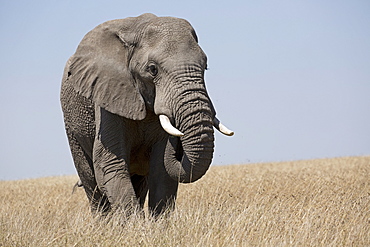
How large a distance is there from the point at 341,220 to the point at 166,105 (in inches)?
94.4

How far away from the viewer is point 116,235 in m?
6.70

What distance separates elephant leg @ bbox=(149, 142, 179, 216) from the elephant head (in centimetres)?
34

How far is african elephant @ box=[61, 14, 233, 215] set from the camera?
7.01 meters

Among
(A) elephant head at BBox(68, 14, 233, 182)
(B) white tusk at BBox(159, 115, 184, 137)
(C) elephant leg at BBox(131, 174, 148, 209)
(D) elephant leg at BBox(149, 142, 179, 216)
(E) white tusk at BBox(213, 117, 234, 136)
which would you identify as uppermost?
(A) elephant head at BBox(68, 14, 233, 182)

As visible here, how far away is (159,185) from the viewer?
26.8ft

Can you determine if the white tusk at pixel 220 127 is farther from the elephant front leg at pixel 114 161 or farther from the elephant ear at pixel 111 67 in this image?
the elephant front leg at pixel 114 161

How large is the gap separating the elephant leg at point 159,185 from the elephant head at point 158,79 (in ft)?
1.13

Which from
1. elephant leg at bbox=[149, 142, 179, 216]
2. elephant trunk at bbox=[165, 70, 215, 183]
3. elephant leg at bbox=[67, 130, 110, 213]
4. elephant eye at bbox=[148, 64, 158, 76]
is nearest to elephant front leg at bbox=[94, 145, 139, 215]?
elephant leg at bbox=[149, 142, 179, 216]

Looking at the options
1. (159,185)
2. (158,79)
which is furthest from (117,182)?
(158,79)

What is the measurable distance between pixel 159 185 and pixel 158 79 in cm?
155

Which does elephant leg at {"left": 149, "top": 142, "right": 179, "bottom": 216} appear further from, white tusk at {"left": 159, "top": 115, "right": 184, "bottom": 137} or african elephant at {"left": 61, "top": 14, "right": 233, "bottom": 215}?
white tusk at {"left": 159, "top": 115, "right": 184, "bottom": 137}

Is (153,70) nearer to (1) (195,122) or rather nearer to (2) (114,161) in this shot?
(1) (195,122)

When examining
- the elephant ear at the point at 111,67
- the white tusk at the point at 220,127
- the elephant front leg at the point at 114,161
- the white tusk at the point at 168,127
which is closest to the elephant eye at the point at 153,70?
the elephant ear at the point at 111,67

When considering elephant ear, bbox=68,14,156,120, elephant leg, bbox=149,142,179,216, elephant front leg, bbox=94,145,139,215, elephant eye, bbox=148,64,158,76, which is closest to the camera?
Answer: elephant eye, bbox=148,64,158,76
